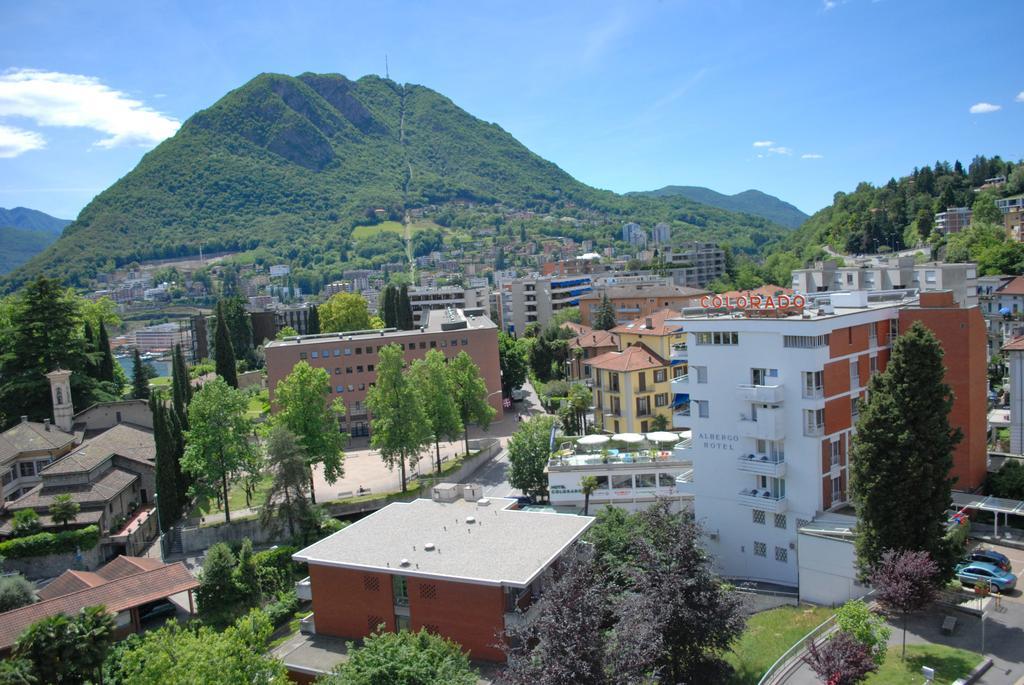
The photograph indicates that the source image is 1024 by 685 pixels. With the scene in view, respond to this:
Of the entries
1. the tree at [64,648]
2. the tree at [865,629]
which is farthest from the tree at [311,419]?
the tree at [865,629]

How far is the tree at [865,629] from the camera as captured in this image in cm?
2273

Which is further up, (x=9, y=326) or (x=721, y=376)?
(x=9, y=326)

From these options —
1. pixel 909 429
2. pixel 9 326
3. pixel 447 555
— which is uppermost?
pixel 9 326

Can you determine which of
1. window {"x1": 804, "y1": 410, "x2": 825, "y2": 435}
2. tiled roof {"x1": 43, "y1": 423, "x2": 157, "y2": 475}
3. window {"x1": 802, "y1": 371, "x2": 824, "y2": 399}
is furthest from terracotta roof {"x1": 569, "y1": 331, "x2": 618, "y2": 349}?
tiled roof {"x1": 43, "y1": 423, "x2": 157, "y2": 475}

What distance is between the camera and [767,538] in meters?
35.4

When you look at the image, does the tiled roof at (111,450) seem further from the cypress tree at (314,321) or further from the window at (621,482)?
the cypress tree at (314,321)

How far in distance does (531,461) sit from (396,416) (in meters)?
10.7

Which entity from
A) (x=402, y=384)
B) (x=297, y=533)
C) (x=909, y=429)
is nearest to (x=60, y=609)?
(x=297, y=533)

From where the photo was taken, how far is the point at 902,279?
47000 millimetres

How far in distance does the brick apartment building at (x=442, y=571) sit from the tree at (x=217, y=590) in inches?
183

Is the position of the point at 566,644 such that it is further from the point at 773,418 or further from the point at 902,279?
the point at 902,279

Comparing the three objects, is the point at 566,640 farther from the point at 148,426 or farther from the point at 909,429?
the point at 148,426

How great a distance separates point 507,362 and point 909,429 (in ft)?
173

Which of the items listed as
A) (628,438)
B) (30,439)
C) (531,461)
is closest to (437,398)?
(531,461)
